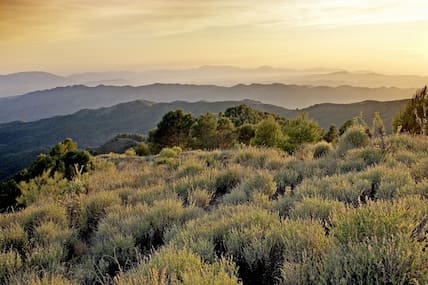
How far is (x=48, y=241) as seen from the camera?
228 inches

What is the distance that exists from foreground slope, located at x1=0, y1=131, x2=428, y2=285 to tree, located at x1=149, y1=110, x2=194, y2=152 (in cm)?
3883

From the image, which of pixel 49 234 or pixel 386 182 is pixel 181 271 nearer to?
pixel 49 234

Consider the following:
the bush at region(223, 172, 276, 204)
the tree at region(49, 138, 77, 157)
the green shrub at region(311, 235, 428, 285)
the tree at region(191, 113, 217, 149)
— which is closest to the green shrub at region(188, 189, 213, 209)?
the bush at region(223, 172, 276, 204)

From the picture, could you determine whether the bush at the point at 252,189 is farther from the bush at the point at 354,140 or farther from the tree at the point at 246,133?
the tree at the point at 246,133

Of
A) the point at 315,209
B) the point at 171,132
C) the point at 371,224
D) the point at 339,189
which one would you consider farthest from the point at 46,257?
the point at 171,132

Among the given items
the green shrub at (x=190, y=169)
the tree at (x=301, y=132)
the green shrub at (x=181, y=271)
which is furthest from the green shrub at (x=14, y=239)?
the tree at (x=301, y=132)

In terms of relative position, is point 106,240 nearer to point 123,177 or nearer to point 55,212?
point 55,212

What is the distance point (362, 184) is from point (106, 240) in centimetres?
410

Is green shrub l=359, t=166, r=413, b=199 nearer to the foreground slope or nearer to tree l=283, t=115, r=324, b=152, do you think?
the foreground slope

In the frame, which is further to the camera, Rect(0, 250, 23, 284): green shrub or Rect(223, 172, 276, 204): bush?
Rect(223, 172, 276, 204): bush

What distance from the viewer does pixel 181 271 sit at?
11.2 feet

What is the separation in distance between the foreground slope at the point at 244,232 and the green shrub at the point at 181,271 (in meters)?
0.01

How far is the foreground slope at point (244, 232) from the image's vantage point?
10.4 ft

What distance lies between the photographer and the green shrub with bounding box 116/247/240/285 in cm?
306
